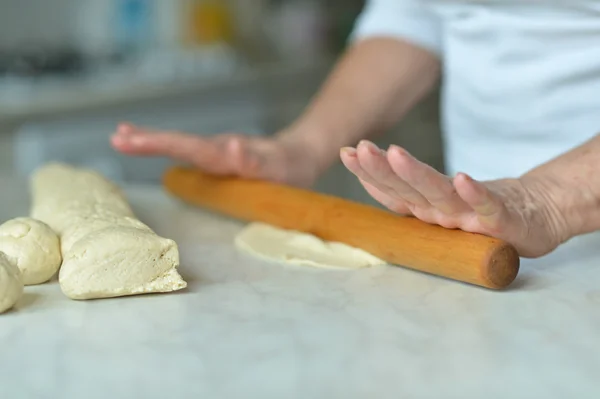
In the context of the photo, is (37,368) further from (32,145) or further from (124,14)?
(124,14)

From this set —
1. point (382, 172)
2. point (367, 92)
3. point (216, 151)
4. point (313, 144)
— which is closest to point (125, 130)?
point (216, 151)

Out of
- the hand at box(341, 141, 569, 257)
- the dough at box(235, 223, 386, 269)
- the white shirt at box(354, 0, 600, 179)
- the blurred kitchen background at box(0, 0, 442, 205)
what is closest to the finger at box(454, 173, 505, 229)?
the hand at box(341, 141, 569, 257)

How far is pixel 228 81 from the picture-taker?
2465 mm

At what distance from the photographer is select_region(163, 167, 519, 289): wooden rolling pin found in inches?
27.2

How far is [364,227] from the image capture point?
2.63ft

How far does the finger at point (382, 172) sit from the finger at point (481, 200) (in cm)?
5

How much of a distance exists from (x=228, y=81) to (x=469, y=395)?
2.06 m

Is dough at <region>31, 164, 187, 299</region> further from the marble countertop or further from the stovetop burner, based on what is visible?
the stovetop burner

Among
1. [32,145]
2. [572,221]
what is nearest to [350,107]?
[572,221]

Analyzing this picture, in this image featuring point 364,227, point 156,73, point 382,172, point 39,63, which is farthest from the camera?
point 156,73

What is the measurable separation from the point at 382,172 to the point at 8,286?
32 cm

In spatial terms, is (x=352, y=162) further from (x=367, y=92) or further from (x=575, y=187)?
(x=367, y=92)

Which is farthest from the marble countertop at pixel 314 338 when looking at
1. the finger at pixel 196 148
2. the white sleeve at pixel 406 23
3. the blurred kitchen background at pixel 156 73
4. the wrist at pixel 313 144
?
the blurred kitchen background at pixel 156 73

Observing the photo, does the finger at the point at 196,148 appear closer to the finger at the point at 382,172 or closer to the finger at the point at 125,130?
the finger at the point at 125,130
